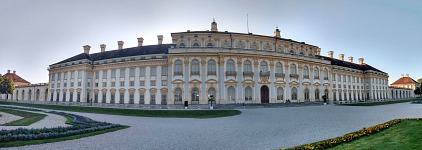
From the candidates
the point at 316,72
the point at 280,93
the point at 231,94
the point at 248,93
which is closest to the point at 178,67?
the point at 231,94

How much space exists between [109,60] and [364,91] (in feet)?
232

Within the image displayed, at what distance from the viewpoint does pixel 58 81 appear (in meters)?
54.3

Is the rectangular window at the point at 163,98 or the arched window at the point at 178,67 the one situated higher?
the arched window at the point at 178,67

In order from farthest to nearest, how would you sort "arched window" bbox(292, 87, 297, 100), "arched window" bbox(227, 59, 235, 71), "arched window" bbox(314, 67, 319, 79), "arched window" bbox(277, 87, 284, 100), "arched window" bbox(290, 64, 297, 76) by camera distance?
"arched window" bbox(314, 67, 319, 79)
"arched window" bbox(290, 64, 297, 76)
"arched window" bbox(292, 87, 297, 100)
"arched window" bbox(277, 87, 284, 100)
"arched window" bbox(227, 59, 235, 71)

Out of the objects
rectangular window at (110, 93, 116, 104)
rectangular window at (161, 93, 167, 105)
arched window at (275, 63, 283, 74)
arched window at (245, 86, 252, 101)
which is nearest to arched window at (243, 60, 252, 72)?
arched window at (245, 86, 252, 101)

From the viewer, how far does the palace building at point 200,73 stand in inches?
1470

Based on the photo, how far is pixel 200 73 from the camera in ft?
122

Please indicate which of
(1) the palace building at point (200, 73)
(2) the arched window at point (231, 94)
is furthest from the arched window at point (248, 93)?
(2) the arched window at point (231, 94)

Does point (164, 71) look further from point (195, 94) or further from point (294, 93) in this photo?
point (294, 93)

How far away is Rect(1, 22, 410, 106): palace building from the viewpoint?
123 feet

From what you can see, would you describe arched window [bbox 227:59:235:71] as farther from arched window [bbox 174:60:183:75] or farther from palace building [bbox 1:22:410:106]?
arched window [bbox 174:60:183:75]

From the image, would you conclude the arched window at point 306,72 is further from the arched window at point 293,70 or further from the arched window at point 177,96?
the arched window at point 177,96

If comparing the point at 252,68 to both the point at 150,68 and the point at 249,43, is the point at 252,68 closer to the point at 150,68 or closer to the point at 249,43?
the point at 249,43

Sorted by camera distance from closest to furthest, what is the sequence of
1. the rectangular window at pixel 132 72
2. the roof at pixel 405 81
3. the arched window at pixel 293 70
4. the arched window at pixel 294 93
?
the arched window at pixel 294 93
the arched window at pixel 293 70
the rectangular window at pixel 132 72
the roof at pixel 405 81
